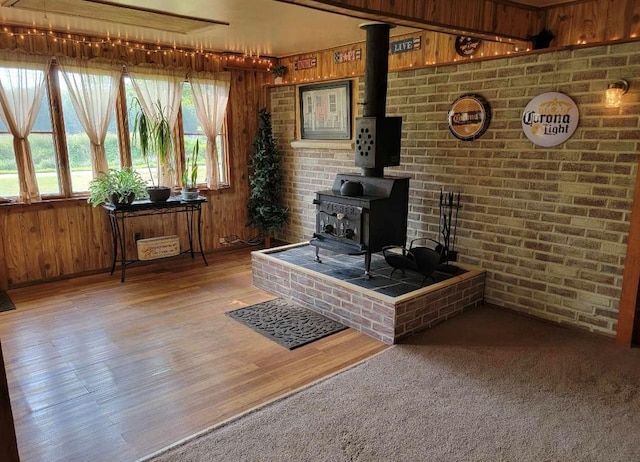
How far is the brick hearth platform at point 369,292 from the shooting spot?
3.39m

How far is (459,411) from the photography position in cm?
252

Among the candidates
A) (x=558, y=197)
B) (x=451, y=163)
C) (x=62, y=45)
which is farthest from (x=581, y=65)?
(x=62, y=45)

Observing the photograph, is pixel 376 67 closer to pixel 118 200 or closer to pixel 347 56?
pixel 347 56

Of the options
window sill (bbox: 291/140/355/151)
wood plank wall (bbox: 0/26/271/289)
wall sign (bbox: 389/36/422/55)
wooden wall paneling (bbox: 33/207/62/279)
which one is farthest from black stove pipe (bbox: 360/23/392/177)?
wooden wall paneling (bbox: 33/207/62/279)

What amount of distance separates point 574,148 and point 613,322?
1292mm

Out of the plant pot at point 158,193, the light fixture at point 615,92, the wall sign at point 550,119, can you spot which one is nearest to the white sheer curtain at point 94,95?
the plant pot at point 158,193

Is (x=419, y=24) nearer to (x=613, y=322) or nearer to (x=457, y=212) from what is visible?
(x=457, y=212)

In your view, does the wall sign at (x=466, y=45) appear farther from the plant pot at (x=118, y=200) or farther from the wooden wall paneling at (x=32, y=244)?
the wooden wall paneling at (x=32, y=244)

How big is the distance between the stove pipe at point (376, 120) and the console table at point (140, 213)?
216 cm

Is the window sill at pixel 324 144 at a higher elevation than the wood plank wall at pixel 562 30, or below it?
below

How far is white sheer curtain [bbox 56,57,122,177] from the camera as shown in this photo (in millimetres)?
4578

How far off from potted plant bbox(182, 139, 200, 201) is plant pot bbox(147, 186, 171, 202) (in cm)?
24

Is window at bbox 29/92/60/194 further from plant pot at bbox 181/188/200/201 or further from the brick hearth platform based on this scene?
the brick hearth platform

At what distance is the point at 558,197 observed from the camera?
139 inches
